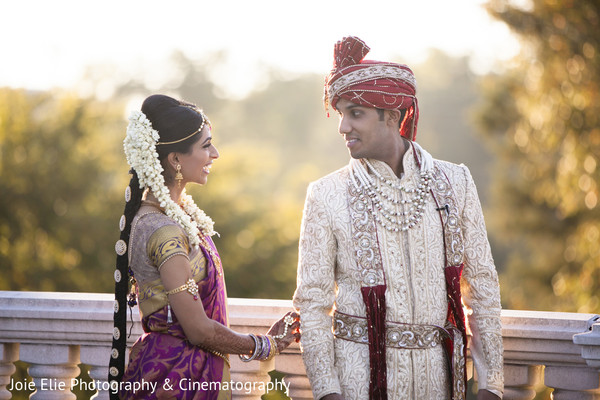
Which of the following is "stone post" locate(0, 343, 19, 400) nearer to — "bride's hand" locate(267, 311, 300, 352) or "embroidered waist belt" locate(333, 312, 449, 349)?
"bride's hand" locate(267, 311, 300, 352)

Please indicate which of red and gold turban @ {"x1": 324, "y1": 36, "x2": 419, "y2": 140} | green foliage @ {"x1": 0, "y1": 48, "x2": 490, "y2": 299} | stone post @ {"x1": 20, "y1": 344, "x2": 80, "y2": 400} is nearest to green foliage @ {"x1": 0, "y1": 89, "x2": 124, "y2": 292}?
green foliage @ {"x1": 0, "y1": 48, "x2": 490, "y2": 299}

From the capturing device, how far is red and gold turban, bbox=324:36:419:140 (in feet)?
10.9

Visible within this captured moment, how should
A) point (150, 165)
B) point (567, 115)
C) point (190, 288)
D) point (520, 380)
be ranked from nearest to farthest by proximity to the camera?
point (190, 288) → point (150, 165) → point (520, 380) → point (567, 115)

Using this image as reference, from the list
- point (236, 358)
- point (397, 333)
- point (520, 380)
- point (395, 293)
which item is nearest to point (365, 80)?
point (395, 293)

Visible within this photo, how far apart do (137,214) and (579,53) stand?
8978 millimetres

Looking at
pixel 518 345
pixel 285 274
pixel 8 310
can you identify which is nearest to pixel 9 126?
pixel 285 274

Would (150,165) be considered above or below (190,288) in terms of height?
above

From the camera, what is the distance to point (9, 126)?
15.7 metres

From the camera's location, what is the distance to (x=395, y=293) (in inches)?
131

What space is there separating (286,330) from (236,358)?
398 millimetres

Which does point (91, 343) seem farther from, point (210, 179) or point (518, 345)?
point (210, 179)

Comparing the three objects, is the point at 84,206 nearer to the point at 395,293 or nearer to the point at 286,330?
the point at 286,330

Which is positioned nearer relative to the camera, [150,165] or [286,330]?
[150,165]

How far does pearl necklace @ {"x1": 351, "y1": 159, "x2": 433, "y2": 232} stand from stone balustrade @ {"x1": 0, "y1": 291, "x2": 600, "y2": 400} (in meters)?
0.66
